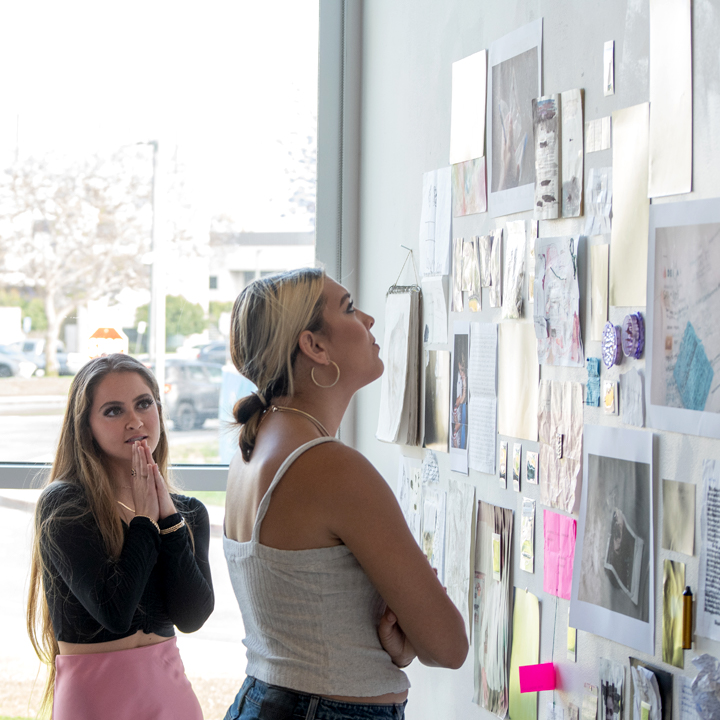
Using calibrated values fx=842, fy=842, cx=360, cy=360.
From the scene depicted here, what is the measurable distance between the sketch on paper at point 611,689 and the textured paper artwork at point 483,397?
499 millimetres

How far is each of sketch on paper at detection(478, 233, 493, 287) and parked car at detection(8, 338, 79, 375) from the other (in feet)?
4.92

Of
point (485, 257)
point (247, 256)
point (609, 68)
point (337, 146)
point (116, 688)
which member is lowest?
point (116, 688)

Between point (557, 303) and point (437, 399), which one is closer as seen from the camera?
point (557, 303)

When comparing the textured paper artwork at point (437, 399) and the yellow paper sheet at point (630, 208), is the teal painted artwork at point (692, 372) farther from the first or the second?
the textured paper artwork at point (437, 399)

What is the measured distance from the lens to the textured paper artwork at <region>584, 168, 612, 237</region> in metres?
1.39

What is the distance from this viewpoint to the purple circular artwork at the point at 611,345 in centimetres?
135

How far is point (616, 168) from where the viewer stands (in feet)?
4.46

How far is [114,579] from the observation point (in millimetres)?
1865

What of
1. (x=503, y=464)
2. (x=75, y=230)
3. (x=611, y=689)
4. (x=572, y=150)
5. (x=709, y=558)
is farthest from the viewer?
(x=75, y=230)

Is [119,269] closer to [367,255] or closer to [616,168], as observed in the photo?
Answer: [367,255]

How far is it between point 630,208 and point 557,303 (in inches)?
9.9

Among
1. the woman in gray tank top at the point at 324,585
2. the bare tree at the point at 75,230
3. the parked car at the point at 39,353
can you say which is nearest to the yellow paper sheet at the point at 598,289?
the woman in gray tank top at the point at 324,585

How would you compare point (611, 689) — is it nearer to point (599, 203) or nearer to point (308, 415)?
point (308, 415)

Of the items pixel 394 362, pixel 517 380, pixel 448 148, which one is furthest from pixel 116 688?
pixel 448 148
